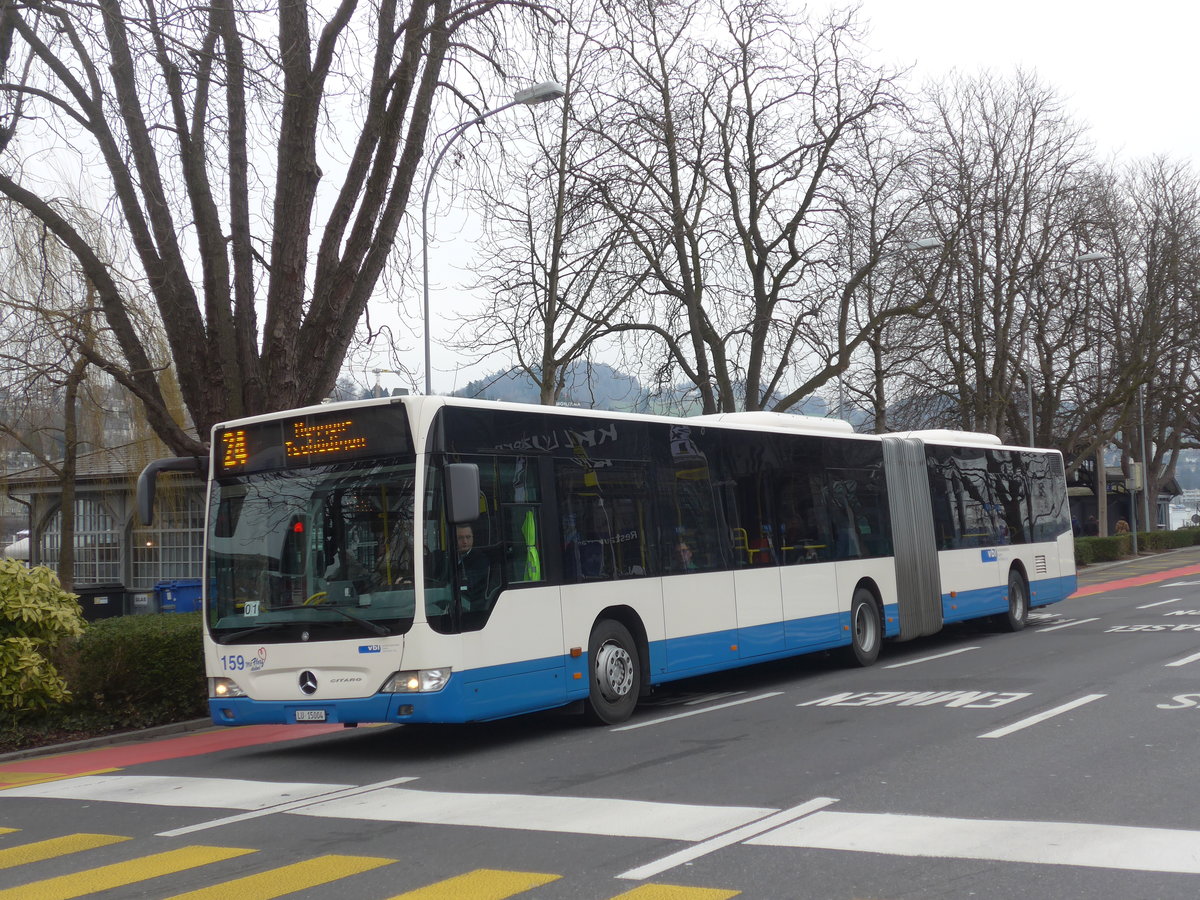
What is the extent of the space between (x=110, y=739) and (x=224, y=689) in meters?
2.44

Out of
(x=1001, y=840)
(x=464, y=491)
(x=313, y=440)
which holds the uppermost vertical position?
(x=313, y=440)

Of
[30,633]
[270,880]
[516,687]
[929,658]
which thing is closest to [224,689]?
[516,687]

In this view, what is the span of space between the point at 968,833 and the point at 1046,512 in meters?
16.8

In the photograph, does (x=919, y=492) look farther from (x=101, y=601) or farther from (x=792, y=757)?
(x=101, y=601)

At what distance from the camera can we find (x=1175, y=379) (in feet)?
182

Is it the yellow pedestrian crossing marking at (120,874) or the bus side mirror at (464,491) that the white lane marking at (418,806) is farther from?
the bus side mirror at (464,491)

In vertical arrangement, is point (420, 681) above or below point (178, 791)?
above

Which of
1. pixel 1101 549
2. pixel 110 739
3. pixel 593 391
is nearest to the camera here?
pixel 110 739

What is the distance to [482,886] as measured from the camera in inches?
231

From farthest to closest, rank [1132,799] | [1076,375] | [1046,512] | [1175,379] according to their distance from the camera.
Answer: [1175,379] → [1076,375] → [1046,512] → [1132,799]

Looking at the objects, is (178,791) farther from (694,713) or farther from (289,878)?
(694,713)

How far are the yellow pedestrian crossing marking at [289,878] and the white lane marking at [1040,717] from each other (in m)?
5.34

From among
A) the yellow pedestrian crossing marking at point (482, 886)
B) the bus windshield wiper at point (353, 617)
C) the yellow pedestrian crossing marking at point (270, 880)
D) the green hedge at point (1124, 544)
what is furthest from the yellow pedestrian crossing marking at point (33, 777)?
the green hedge at point (1124, 544)

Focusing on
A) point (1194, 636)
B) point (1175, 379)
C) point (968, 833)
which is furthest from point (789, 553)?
point (1175, 379)
